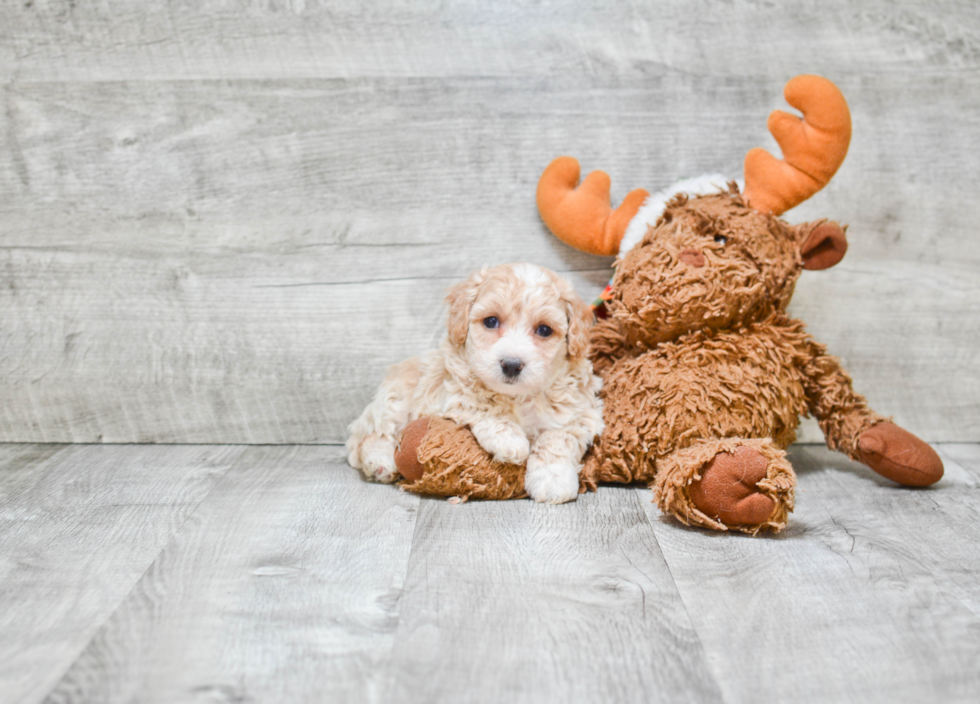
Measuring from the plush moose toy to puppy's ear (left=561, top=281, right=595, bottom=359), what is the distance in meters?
0.11

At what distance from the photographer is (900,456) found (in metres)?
1.67

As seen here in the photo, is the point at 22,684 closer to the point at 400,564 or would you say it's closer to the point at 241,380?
the point at 400,564

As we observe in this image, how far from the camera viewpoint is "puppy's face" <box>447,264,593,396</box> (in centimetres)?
149

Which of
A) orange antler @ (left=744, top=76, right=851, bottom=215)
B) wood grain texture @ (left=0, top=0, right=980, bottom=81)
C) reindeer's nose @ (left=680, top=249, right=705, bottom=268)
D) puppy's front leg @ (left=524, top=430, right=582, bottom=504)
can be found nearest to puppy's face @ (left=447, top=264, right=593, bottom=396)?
puppy's front leg @ (left=524, top=430, right=582, bottom=504)

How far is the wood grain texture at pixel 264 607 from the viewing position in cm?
98

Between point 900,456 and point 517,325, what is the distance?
3.00 ft

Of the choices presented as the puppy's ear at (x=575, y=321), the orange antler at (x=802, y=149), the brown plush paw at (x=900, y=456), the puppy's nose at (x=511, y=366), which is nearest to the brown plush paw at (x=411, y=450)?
the puppy's nose at (x=511, y=366)

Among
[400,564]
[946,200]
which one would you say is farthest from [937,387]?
[400,564]

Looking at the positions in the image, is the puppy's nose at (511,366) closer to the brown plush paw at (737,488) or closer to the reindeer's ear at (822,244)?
the brown plush paw at (737,488)

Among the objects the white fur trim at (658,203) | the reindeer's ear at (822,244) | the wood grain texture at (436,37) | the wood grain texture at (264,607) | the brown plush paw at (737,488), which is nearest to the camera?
the wood grain texture at (264,607)

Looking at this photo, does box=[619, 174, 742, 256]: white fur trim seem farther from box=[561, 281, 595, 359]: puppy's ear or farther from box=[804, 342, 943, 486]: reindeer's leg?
box=[804, 342, 943, 486]: reindeer's leg

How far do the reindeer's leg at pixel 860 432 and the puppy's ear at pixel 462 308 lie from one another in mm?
792

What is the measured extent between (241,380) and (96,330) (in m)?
0.40

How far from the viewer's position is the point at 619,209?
1827 mm
